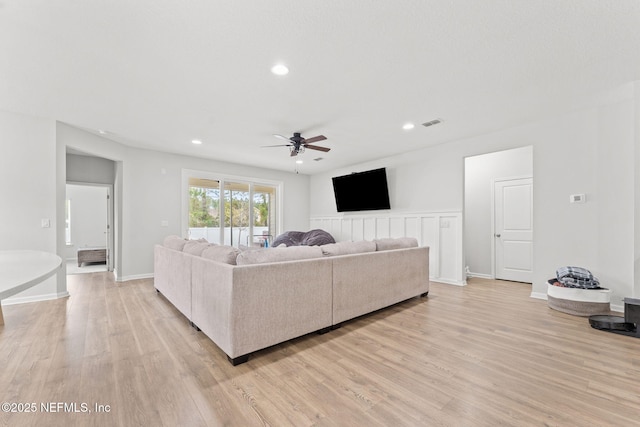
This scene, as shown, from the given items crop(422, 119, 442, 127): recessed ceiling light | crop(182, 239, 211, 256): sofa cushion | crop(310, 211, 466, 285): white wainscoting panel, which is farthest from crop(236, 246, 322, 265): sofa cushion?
crop(310, 211, 466, 285): white wainscoting panel

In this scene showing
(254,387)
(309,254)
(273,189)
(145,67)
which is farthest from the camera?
(273,189)

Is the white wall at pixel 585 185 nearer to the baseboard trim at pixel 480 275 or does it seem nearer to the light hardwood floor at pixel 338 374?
the light hardwood floor at pixel 338 374

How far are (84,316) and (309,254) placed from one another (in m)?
2.81

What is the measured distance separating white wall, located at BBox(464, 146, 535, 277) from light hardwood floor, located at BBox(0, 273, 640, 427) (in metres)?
2.57

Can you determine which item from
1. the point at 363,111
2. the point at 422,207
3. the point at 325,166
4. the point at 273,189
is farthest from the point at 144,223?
the point at 422,207

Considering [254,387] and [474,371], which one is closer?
[254,387]

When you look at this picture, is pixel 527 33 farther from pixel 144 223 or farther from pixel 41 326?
pixel 144 223

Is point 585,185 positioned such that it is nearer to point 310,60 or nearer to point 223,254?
point 310,60

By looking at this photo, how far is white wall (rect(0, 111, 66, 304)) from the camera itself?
3.66 meters

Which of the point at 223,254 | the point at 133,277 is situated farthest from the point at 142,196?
the point at 223,254

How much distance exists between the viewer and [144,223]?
17.9 ft

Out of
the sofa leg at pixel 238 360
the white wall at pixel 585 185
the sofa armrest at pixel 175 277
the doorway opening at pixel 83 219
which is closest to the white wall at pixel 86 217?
the doorway opening at pixel 83 219

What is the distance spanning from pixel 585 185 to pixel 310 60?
12.9 feet

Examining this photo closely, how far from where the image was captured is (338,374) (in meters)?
2.00
